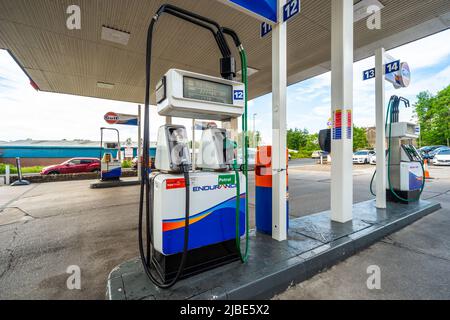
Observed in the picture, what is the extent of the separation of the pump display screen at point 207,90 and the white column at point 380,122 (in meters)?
3.51

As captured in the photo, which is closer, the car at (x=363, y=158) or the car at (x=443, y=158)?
the car at (x=443, y=158)

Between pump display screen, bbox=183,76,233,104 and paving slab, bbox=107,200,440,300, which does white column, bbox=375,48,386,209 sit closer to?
paving slab, bbox=107,200,440,300

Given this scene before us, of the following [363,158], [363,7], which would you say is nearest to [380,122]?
[363,7]

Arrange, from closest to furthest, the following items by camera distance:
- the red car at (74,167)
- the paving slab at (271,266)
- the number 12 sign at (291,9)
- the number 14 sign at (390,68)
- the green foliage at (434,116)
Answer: the paving slab at (271,266), the number 12 sign at (291,9), the number 14 sign at (390,68), the red car at (74,167), the green foliage at (434,116)

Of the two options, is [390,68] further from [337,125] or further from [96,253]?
[96,253]

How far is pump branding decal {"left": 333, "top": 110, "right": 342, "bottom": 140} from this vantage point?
3219 mm

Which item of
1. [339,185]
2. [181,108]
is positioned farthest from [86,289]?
[339,185]

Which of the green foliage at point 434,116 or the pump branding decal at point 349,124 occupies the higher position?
the green foliage at point 434,116

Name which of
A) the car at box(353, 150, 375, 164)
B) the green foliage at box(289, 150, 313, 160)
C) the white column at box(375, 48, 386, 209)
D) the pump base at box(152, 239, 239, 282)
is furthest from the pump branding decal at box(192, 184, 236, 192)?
the green foliage at box(289, 150, 313, 160)

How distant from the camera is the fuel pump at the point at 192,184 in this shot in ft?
5.68

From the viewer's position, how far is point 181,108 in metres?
1.77

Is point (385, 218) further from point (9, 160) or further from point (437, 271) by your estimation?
point (9, 160)

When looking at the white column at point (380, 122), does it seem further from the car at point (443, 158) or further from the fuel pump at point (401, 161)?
the car at point (443, 158)

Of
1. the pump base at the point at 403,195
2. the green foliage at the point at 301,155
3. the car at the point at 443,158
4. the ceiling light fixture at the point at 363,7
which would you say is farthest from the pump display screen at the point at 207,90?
the green foliage at the point at 301,155
